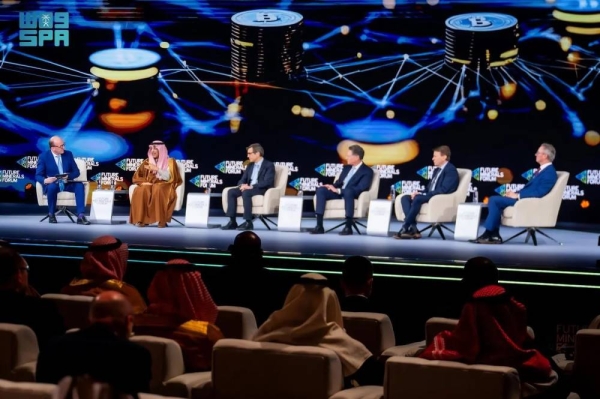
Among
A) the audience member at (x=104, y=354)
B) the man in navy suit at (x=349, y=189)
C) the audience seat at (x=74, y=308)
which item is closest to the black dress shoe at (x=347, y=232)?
the man in navy suit at (x=349, y=189)

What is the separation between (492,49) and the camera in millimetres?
10359

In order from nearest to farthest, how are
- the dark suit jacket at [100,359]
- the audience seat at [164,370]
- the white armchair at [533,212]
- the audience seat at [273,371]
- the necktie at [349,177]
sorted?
the dark suit jacket at [100,359]
the audience seat at [273,371]
the audience seat at [164,370]
the white armchair at [533,212]
the necktie at [349,177]

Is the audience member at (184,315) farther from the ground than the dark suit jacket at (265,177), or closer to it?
farther from the ground

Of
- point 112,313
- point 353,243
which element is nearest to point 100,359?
point 112,313

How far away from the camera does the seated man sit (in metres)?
9.72

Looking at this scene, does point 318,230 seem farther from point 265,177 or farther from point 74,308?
point 74,308

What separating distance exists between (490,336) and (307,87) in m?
8.40

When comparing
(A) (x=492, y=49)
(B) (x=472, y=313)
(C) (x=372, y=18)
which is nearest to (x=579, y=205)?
(A) (x=492, y=49)

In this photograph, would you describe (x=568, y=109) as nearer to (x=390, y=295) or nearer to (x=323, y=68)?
(x=323, y=68)

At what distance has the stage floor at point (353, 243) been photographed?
682 centimetres

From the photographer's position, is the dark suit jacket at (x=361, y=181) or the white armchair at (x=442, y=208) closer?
the white armchair at (x=442, y=208)

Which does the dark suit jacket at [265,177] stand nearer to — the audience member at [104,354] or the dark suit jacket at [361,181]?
the dark suit jacket at [361,181]

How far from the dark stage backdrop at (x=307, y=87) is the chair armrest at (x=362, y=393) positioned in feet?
25.7

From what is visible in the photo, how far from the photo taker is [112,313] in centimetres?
217
